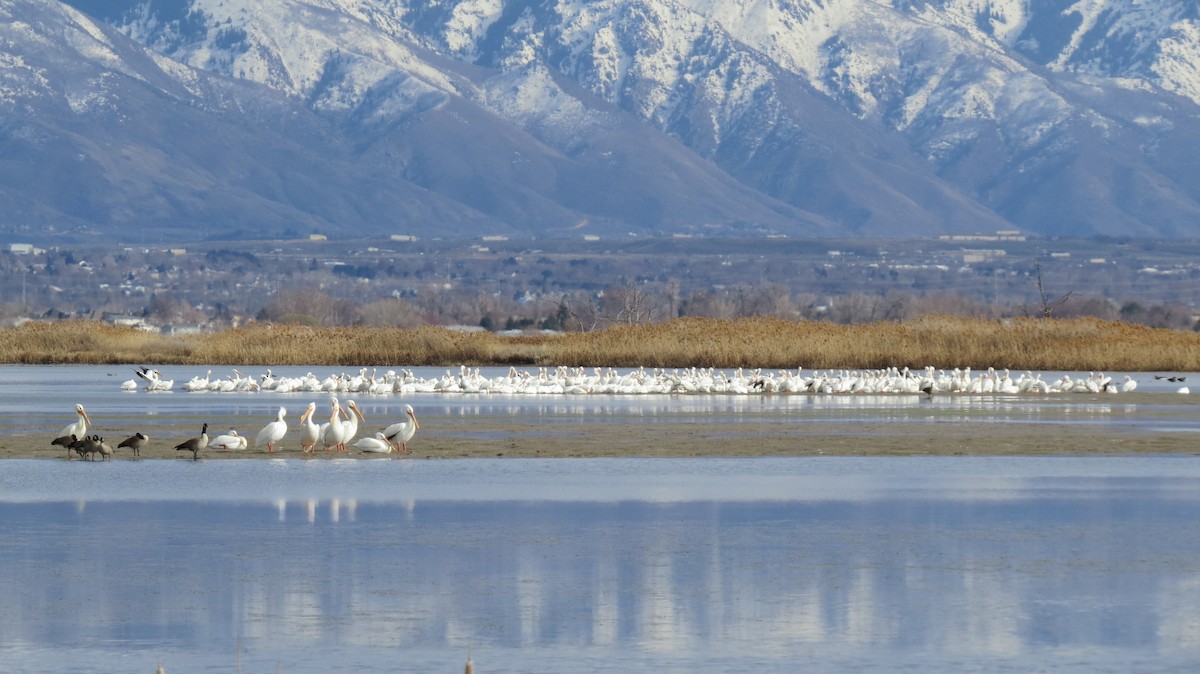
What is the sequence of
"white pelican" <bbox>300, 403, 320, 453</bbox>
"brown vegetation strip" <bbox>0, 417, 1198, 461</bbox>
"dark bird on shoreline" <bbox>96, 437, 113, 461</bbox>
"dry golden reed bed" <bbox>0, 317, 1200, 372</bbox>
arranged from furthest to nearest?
"dry golden reed bed" <bbox>0, 317, 1200, 372</bbox> → "brown vegetation strip" <bbox>0, 417, 1198, 461</bbox> → "white pelican" <bbox>300, 403, 320, 453</bbox> → "dark bird on shoreline" <bbox>96, 437, 113, 461</bbox>

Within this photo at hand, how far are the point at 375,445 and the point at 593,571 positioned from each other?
35.1 feet

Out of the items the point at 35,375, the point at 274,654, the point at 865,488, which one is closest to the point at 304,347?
the point at 35,375

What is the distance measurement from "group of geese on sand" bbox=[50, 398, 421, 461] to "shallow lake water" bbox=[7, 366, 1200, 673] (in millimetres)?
471

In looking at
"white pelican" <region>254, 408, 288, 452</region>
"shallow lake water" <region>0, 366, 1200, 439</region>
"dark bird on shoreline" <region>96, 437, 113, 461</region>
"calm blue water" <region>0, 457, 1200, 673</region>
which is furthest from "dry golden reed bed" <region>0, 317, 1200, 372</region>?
"calm blue water" <region>0, 457, 1200, 673</region>

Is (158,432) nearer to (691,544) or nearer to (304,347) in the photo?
(691,544)

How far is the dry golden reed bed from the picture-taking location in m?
57.5

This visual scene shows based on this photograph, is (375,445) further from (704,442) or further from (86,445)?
(704,442)

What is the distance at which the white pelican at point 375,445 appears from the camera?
28047 millimetres

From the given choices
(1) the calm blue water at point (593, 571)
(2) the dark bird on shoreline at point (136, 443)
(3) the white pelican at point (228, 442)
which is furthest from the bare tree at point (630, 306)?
(1) the calm blue water at point (593, 571)

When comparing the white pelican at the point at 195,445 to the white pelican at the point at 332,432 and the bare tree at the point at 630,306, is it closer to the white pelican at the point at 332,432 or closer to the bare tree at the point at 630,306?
the white pelican at the point at 332,432

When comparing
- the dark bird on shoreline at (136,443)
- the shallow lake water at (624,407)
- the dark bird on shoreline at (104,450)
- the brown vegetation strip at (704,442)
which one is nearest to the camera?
the dark bird on shoreline at (104,450)

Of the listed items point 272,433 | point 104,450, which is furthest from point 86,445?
point 272,433

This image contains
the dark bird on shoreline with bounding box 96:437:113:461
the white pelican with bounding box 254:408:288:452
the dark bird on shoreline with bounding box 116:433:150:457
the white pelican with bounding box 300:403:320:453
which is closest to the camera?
the dark bird on shoreline with bounding box 96:437:113:461

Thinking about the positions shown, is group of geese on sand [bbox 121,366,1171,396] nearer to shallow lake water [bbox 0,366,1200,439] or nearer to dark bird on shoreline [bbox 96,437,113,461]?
shallow lake water [bbox 0,366,1200,439]
